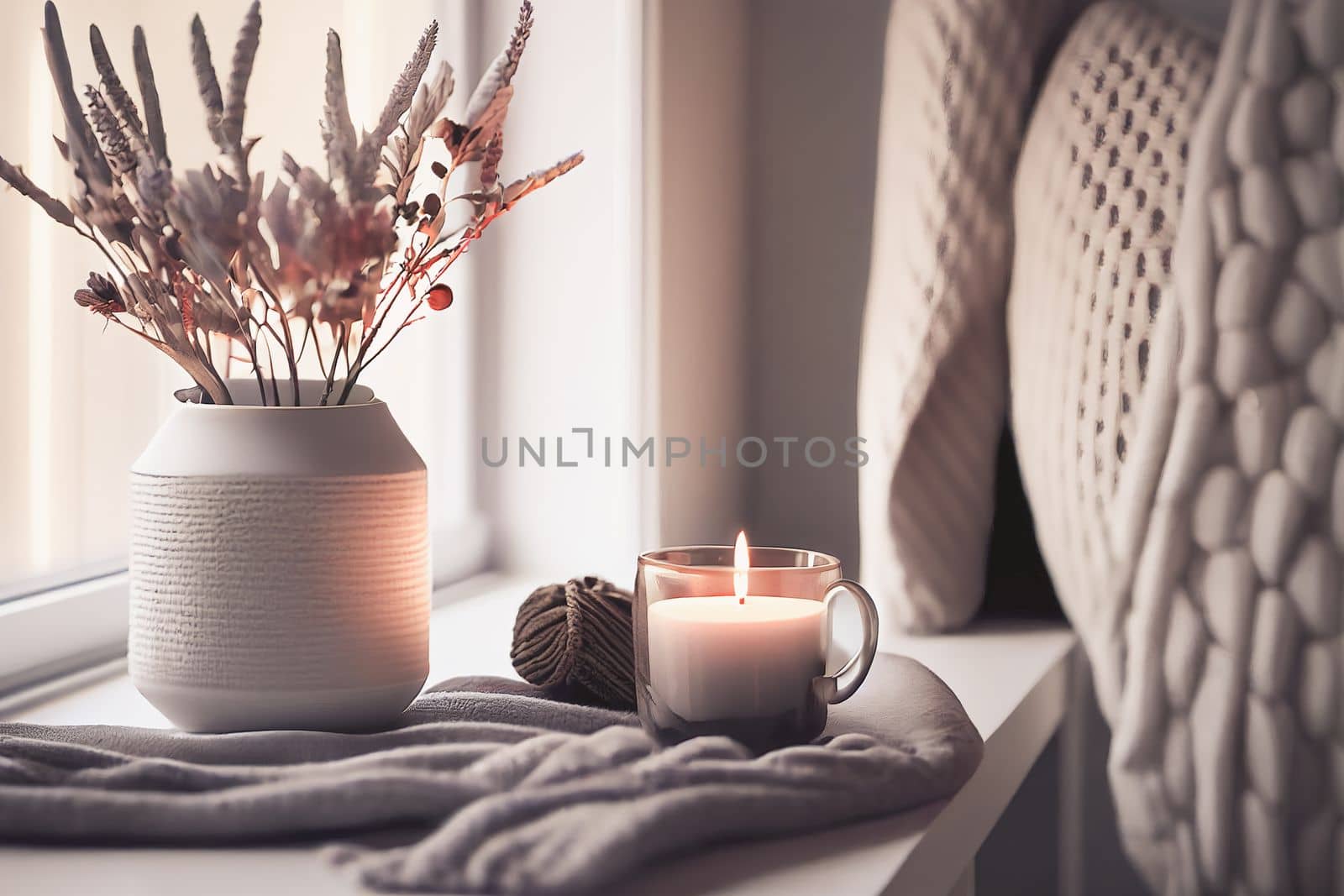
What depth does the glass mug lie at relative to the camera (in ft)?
1.69

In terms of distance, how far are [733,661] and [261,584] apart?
20 cm

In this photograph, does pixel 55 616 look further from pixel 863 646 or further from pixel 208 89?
pixel 863 646

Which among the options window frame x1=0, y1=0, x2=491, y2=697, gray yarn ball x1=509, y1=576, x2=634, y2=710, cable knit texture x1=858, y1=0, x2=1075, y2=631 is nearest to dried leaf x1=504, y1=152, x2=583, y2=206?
gray yarn ball x1=509, y1=576, x2=634, y2=710

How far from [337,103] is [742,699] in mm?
304

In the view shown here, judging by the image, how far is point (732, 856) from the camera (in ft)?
1.41

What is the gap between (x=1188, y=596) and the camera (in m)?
0.72

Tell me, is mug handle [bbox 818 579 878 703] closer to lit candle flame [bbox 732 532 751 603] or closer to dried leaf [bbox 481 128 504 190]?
lit candle flame [bbox 732 532 751 603]

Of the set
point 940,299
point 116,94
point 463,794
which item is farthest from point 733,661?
point 940,299

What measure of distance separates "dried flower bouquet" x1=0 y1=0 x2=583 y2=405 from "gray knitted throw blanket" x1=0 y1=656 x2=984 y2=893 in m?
0.16

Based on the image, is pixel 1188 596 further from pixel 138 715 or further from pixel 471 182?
pixel 471 182

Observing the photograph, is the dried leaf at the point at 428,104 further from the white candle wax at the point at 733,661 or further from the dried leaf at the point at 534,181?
the white candle wax at the point at 733,661

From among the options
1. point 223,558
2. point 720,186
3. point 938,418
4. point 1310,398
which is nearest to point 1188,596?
point 1310,398

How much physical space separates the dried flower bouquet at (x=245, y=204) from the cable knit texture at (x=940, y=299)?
0.47m

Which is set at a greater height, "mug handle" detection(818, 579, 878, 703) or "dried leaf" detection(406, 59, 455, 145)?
"dried leaf" detection(406, 59, 455, 145)
